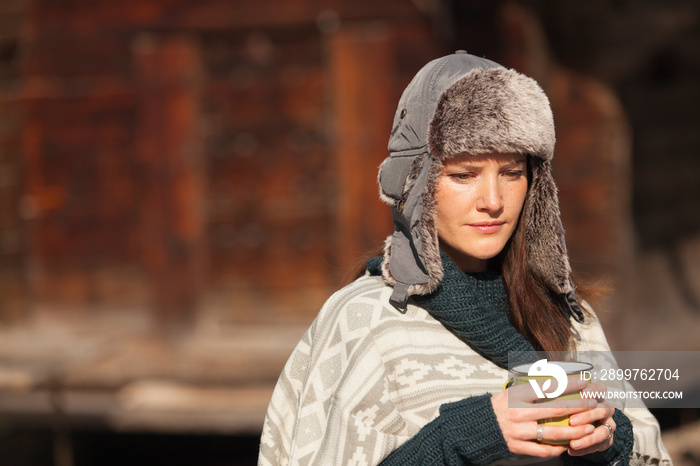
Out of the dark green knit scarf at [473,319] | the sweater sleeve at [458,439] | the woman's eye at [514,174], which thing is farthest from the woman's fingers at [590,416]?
the woman's eye at [514,174]

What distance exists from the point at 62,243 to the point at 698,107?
5.08 metres

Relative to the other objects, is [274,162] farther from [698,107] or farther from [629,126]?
[698,107]

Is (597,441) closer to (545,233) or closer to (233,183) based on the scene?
(545,233)

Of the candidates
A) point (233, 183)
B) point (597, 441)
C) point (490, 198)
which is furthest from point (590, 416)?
point (233, 183)

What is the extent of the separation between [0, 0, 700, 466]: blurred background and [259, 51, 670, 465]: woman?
3570mm

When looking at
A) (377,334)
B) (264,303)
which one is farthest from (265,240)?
(377,334)

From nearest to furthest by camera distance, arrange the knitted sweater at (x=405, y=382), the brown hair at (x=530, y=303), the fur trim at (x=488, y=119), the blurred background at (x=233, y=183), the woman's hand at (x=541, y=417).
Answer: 1. the woman's hand at (x=541, y=417)
2. the knitted sweater at (x=405, y=382)
3. the fur trim at (x=488, y=119)
4. the brown hair at (x=530, y=303)
5. the blurred background at (x=233, y=183)

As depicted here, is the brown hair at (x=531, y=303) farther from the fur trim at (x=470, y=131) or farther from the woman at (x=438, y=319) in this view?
the fur trim at (x=470, y=131)

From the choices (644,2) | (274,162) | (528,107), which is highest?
(644,2)

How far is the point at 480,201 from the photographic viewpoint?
1976 mm

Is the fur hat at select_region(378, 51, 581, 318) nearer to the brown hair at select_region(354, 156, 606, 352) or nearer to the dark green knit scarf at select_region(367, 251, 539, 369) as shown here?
the dark green knit scarf at select_region(367, 251, 539, 369)

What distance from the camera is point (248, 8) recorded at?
6352 millimetres

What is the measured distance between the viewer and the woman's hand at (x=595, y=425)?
68.4 inches

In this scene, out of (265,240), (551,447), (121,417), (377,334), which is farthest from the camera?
(265,240)
